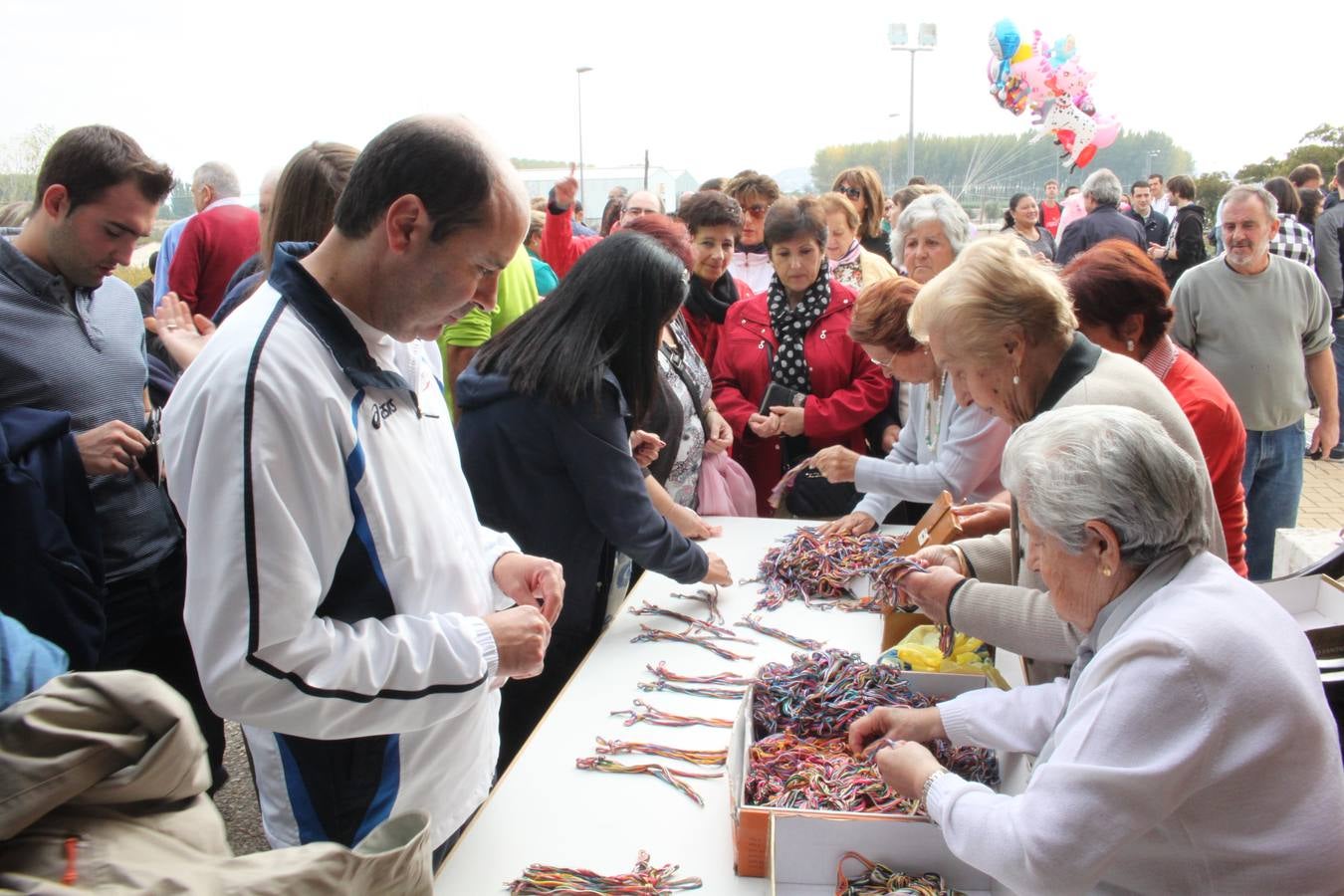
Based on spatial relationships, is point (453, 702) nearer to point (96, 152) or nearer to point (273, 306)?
point (273, 306)

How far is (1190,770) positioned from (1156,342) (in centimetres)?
154

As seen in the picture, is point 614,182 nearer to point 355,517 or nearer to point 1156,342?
point 1156,342

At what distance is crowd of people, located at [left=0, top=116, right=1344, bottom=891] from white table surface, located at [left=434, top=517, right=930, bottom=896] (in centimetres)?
8

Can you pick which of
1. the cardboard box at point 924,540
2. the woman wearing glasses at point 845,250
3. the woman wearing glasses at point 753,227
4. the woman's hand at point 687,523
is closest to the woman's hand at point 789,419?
the woman's hand at point 687,523

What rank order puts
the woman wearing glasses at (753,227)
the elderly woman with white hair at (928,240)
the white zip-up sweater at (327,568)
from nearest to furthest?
1. the white zip-up sweater at (327,568)
2. the elderly woman with white hair at (928,240)
3. the woman wearing glasses at (753,227)

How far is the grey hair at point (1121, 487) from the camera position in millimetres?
1244

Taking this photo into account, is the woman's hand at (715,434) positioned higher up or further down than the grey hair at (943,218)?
further down

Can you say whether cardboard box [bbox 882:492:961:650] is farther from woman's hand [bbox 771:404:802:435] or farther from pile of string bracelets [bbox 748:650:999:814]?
woman's hand [bbox 771:404:802:435]

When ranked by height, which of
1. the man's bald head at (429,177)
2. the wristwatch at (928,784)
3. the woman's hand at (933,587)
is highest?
the man's bald head at (429,177)

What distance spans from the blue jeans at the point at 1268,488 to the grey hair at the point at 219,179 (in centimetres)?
491

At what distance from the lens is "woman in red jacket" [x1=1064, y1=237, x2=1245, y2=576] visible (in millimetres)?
2338

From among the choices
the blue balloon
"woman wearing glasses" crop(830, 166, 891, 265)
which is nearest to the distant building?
the blue balloon

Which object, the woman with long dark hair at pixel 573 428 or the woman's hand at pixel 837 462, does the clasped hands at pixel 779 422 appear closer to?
the woman's hand at pixel 837 462

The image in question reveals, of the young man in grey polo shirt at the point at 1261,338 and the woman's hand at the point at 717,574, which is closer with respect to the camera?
the woman's hand at the point at 717,574
